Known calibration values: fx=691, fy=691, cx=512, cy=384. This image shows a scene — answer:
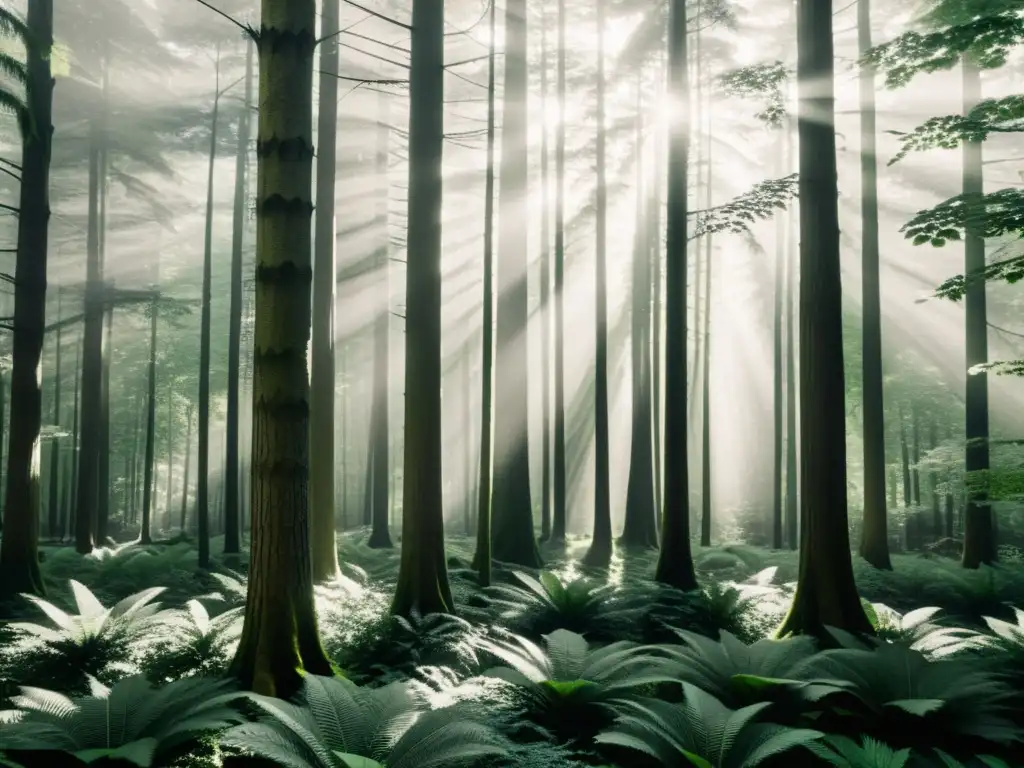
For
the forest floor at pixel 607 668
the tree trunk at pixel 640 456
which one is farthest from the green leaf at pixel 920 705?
the tree trunk at pixel 640 456

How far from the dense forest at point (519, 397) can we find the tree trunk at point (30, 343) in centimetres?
5

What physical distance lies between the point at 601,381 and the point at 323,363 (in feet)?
21.2

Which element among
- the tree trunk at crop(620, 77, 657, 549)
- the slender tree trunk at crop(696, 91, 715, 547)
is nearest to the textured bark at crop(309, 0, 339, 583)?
the tree trunk at crop(620, 77, 657, 549)

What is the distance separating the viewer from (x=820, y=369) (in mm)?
7168

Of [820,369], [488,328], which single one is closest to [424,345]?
[488,328]

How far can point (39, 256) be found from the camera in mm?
9984

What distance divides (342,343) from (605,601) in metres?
18.8

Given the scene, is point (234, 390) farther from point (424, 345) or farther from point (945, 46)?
point (945, 46)

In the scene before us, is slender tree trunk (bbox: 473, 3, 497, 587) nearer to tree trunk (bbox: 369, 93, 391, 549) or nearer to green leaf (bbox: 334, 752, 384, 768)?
green leaf (bbox: 334, 752, 384, 768)

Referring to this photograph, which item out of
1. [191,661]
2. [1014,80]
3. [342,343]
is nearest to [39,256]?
[191,661]

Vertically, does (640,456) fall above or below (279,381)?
below

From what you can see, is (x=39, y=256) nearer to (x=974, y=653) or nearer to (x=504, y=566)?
(x=504, y=566)

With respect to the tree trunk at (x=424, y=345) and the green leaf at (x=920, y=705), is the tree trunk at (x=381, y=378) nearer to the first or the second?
the tree trunk at (x=424, y=345)

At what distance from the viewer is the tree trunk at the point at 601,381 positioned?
14711mm
